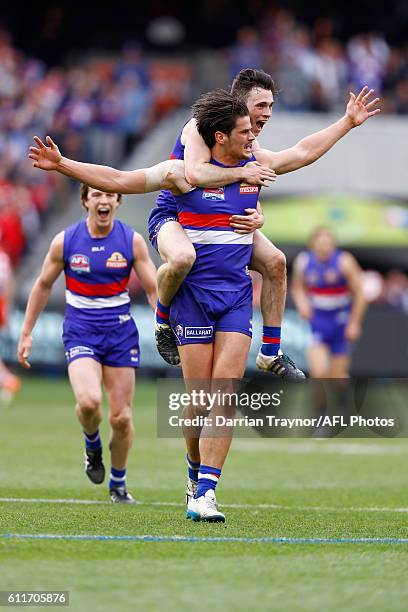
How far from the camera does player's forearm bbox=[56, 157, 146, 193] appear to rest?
839 cm

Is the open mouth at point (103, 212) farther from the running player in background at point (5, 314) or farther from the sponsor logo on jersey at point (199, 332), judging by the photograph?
the running player in background at point (5, 314)

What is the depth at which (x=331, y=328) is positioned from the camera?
18172 millimetres

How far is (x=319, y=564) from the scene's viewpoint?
275 inches

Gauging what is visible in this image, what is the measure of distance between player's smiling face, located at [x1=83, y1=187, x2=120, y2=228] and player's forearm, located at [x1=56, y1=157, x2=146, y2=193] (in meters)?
2.07

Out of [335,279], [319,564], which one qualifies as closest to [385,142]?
[335,279]

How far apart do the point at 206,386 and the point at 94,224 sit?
97.7 inches

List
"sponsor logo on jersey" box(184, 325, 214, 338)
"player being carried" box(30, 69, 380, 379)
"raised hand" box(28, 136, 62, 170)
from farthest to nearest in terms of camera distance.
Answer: "sponsor logo on jersey" box(184, 325, 214, 338), "player being carried" box(30, 69, 380, 379), "raised hand" box(28, 136, 62, 170)

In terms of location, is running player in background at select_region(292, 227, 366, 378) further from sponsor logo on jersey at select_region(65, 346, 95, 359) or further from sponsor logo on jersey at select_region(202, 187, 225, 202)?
sponsor logo on jersey at select_region(202, 187, 225, 202)

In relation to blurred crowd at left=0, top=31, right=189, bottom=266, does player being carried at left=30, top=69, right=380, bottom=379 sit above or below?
above

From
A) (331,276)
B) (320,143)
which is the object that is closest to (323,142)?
(320,143)

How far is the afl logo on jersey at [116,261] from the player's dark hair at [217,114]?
215cm

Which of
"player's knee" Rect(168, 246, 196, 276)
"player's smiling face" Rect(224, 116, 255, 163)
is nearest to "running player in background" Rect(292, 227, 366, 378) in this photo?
"player's smiling face" Rect(224, 116, 255, 163)

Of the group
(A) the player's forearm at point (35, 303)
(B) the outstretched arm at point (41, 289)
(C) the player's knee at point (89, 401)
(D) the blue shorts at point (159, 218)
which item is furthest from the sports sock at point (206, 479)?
(A) the player's forearm at point (35, 303)

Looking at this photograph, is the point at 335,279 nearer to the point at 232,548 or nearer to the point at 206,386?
the point at 206,386
